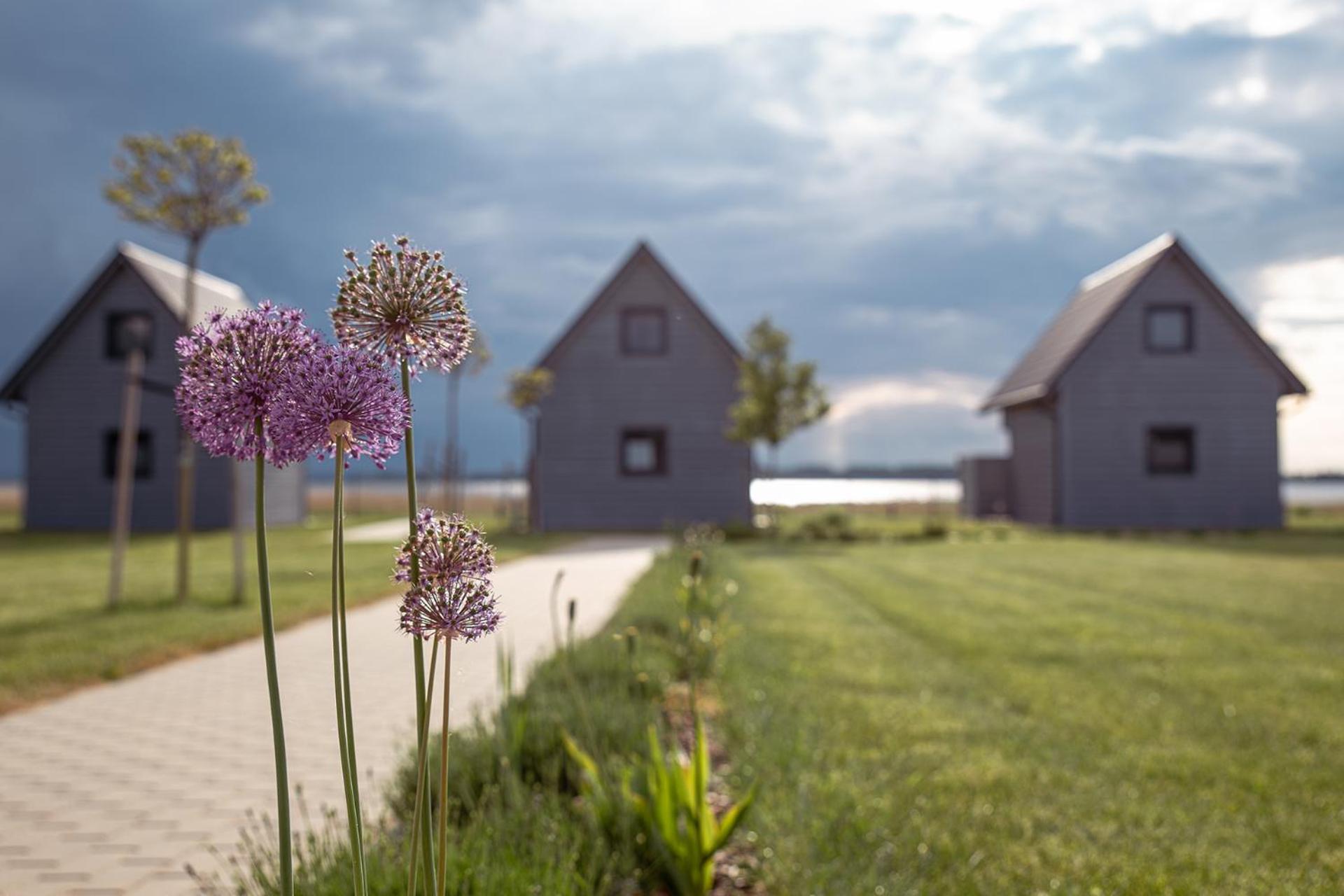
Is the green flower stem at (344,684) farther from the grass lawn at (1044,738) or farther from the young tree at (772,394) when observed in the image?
the young tree at (772,394)

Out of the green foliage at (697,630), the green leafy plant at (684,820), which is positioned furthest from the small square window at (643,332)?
the green leafy plant at (684,820)

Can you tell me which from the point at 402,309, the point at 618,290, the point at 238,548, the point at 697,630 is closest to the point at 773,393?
the point at 618,290

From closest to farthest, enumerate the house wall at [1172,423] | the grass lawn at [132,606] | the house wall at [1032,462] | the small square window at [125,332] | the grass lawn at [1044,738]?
the grass lawn at [1044,738]
the grass lawn at [132,606]
the house wall at [1172,423]
the house wall at [1032,462]
the small square window at [125,332]

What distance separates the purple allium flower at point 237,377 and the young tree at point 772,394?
20985 mm

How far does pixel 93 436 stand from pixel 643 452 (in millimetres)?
14103

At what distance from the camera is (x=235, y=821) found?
14.2 ft

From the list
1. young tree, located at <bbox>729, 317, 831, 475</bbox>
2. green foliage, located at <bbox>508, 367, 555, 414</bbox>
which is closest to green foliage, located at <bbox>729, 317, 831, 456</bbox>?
young tree, located at <bbox>729, 317, 831, 475</bbox>

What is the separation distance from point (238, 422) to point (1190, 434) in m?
26.2

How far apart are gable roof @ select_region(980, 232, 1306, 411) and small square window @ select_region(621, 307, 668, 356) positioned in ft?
30.4

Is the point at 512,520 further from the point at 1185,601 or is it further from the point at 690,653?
the point at 690,653

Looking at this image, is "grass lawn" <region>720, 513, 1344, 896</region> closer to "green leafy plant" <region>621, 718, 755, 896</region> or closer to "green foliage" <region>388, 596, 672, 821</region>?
"green leafy plant" <region>621, 718, 755, 896</region>

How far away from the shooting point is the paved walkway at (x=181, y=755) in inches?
156

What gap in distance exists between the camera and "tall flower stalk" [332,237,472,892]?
4.96 ft

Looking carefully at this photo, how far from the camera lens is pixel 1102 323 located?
2380cm
